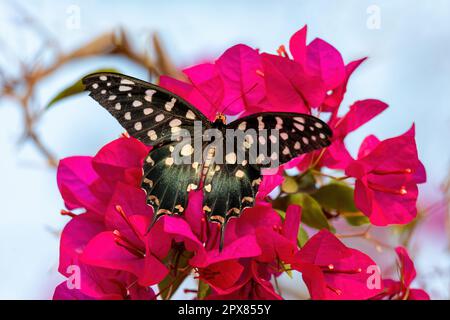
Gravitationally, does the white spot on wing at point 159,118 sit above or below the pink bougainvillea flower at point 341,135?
above

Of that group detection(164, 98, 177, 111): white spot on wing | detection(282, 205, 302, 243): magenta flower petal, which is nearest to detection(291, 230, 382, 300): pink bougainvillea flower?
detection(282, 205, 302, 243): magenta flower petal

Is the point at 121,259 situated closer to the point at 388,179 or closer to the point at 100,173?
the point at 100,173

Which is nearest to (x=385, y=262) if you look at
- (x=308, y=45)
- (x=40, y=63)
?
(x=308, y=45)

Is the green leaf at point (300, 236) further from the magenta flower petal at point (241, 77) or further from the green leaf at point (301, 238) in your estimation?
the magenta flower petal at point (241, 77)

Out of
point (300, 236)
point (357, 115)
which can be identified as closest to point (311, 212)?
point (300, 236)

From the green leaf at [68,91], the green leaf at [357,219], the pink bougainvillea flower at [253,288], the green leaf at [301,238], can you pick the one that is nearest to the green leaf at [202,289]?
the pink bougainvillea flower at [253,288]

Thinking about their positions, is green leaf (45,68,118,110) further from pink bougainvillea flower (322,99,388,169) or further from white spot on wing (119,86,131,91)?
pink bougainvillea flower (322,99,388,169)
